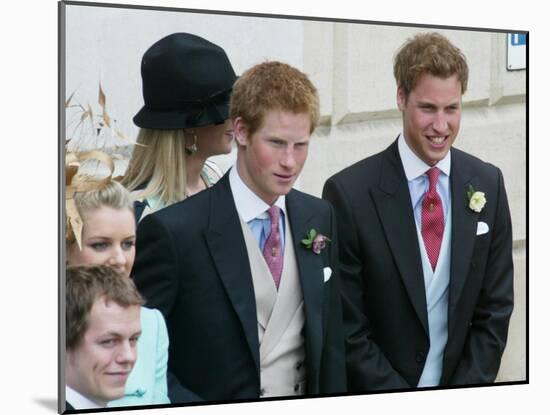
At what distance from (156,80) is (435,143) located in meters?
1.77

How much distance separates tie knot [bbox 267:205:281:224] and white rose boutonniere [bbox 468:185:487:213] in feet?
4.29

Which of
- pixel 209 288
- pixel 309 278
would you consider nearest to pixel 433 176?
pixel 309 278

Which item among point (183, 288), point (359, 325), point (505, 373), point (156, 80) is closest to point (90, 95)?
point (156, 80)

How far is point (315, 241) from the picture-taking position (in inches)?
314

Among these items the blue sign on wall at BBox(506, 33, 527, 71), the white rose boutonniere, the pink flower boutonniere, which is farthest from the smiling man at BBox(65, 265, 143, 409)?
the blue sign on wall at BBox(506, 33, 527, 71)

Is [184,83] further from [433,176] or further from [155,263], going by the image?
[433,176]

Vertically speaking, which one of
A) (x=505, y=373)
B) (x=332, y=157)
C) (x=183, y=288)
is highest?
(x=332, y=157)

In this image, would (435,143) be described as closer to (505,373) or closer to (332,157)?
(332,157)

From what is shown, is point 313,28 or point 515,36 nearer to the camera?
point 313,28

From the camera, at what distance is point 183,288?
25.0 ft

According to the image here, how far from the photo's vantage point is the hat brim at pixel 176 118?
759 cm

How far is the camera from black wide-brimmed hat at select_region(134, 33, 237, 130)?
760 centimetres

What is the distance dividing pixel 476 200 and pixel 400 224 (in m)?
0.54

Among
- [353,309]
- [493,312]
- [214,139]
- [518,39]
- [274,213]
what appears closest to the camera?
[214,139]
